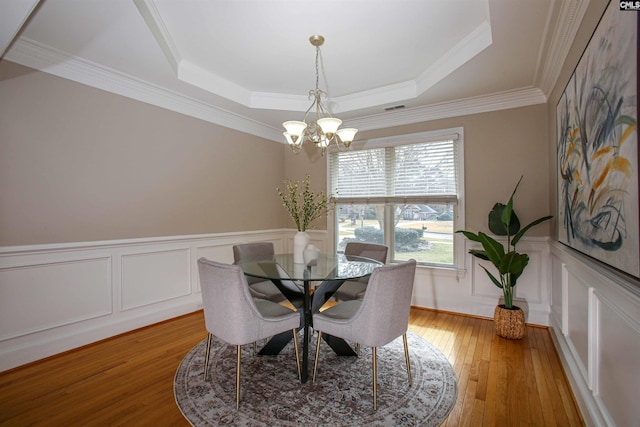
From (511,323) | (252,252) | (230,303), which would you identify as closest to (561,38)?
(511,323)

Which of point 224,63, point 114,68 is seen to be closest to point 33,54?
point 114,68

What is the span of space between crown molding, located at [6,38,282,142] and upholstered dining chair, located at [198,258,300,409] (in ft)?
7.29

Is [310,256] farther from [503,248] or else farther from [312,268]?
[503,248]

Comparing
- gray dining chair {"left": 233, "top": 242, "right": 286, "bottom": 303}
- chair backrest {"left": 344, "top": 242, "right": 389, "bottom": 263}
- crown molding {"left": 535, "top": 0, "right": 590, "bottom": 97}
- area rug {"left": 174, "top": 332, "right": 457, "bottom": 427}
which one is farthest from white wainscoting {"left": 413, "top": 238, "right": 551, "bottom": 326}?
gray dining chair {"left": 233, "top": 242, "right": 286, "bottom": 303}

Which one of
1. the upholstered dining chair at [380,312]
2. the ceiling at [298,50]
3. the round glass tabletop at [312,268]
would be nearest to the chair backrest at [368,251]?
the round glass tabletop at [312,268]

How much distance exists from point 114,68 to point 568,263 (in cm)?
434

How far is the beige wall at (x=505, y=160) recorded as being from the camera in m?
3.26

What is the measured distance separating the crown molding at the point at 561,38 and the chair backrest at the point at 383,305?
74.5 inches

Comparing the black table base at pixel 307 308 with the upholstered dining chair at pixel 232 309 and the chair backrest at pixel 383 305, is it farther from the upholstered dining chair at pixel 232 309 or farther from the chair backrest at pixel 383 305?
the chair backrest at pixel 383 305

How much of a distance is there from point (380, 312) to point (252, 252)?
6.11 ft

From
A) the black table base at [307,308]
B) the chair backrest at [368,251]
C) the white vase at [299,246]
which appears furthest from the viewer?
the chair backrest at [368,251]

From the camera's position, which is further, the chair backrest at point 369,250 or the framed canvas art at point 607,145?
the chair backrest at point 369,250

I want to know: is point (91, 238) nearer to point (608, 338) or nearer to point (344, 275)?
point (344, 275)

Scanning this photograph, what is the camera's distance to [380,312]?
1887mm
